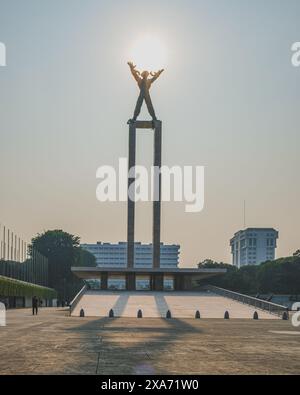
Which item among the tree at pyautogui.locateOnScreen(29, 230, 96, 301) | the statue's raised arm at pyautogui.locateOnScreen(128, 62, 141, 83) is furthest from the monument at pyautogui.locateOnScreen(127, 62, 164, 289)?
the tree at pyautogui.locateOnScreen(29, 230, 96, 301)

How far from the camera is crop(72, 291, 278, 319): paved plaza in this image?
56438 mm

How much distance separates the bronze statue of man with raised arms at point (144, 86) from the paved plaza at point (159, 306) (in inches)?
1264

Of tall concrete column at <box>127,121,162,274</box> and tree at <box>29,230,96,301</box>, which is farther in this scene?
tree at <box>29,230,96,301</box>

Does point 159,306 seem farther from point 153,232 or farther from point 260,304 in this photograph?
point 153,232

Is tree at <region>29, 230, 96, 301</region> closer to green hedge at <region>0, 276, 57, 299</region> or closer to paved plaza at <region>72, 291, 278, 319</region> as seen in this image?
green hedge at <region>0, 276, 57, 299</region>

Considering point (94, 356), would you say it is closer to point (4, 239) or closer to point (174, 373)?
point (174, 373)

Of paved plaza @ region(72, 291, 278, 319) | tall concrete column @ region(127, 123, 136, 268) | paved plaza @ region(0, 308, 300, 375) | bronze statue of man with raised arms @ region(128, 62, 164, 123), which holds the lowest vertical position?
paved plaza @ region(72, 291, 278, 319)

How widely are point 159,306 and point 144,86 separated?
154 feet

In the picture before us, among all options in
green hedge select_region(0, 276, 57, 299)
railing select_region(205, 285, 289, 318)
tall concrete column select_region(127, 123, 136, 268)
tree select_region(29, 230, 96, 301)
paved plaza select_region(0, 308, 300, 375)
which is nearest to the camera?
paved plaza select_region(0, 308, 300, 375)

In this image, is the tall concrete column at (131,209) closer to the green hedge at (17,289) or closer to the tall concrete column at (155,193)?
the tall concrete column at (155,193)

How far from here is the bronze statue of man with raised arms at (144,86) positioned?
10225 centimetres

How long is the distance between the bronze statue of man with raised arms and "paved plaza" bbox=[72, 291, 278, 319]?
1264 inches

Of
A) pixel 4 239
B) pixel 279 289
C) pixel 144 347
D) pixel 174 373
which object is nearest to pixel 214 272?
pixel 4 239
